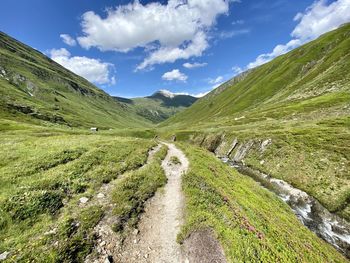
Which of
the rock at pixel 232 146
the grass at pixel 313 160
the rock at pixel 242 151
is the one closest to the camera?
the grass at pixel 313 160

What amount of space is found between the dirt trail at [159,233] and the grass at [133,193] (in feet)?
2.41

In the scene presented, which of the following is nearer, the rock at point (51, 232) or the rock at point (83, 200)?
the rock at point (51, 232)

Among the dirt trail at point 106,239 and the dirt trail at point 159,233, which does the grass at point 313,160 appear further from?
the dirt trail at point 106,239

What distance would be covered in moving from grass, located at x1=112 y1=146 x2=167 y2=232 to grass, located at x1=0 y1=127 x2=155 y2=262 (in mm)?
1691

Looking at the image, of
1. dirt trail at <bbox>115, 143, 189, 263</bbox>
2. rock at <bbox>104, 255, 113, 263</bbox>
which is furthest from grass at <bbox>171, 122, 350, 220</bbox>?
rock at <bbox>104, 255, 113, 263</bbox>

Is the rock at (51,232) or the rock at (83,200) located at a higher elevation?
the rock at (83,200)

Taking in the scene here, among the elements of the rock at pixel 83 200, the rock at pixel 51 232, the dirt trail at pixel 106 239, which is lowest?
the dirt trail at pixel 106 239

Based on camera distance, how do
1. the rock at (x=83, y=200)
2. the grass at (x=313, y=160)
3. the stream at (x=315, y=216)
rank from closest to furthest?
the rock at (x=83, y=200)
the stream at (x=315, y=216)
the grass at (x=313, y=160)

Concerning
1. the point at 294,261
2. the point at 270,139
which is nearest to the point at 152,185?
the point at 294,261

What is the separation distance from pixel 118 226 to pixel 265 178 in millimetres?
33513

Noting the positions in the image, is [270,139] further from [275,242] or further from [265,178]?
[275,242]

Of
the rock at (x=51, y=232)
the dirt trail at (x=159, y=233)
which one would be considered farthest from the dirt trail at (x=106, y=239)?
the rock at (x=51, y=232)

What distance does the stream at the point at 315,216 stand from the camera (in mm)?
22841

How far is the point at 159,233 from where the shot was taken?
1587 cm
